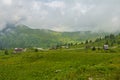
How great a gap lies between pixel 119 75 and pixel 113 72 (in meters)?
2.32

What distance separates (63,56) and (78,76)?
187 feet

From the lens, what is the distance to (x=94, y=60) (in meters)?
83.2

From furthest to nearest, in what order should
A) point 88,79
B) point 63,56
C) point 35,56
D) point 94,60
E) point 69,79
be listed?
1. point 35,56
2. point 63,56
3. point 94,60
4. point 69,79
5. point 88,79

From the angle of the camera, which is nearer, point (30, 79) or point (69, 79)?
point (69, 79)

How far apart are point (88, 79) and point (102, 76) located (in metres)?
2.36

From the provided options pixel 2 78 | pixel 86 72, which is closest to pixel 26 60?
pixel 2 78

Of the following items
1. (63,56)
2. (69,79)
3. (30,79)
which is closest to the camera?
(69,79)

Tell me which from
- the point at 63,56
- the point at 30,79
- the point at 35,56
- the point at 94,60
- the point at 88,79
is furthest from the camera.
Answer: the point at 35,56

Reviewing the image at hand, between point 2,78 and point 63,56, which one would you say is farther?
point 63,56

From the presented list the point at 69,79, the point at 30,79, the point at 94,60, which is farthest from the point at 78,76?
the point at 94,60

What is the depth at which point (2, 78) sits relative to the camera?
195ft

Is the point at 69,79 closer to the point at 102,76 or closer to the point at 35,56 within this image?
the point at 102,76

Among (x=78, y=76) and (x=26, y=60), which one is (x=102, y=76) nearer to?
(x=78, y=76)

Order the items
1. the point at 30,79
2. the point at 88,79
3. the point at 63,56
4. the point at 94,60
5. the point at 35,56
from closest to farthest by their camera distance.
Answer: the point at 88,79
the point at 30,79
the point at 94,60
the point at 63,56
the point at 35,56
